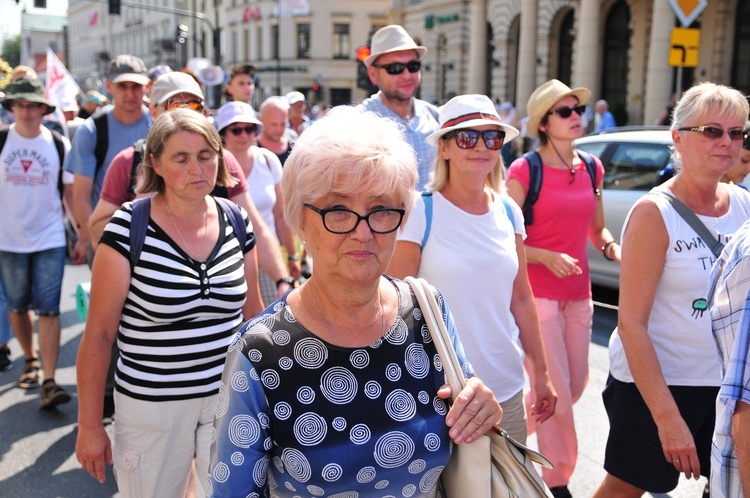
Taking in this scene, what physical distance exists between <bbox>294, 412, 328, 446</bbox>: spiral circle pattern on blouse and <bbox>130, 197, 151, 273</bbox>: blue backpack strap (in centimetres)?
126

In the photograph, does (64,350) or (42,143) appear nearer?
(42,143)

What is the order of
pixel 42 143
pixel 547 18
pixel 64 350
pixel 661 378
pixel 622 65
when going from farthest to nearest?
pixel 547 18 < pixel 622 65 < pixel 64 350 < pixel 42 143 < pixel 661 378

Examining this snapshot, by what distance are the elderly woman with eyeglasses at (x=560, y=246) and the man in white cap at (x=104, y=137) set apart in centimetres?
Answer: 263

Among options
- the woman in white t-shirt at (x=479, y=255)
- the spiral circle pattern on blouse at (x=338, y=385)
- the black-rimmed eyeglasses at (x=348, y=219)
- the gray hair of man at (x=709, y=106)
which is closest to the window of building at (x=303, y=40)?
the woman in white t-shirt at (x=479, y=255)

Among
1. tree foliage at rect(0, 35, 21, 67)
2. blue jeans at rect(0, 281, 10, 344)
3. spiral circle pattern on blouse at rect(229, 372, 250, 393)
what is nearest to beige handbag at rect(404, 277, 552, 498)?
spiral circle pattern on blouse at rect(229, 372, 250, 393)

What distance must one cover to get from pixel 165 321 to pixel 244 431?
1178 mm

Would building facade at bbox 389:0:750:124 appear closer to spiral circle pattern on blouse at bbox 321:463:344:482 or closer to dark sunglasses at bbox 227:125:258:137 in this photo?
dark sunglasses at bbox 227:125:258:137

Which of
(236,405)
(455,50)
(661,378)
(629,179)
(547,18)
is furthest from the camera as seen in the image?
(455,50)

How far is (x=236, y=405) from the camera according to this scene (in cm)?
190

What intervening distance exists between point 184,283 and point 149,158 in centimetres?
56

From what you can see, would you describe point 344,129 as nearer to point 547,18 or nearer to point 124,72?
point 124,72

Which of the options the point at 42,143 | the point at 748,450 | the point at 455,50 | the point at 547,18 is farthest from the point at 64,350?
the point at 455,50

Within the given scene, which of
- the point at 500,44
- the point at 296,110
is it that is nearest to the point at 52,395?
the point at 296,110

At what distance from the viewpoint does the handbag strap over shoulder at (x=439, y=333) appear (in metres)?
2.02
